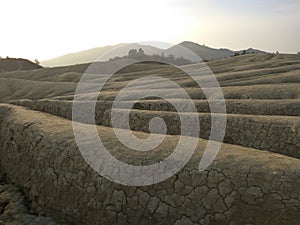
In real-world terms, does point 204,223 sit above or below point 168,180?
below

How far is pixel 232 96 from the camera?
50.7 ft

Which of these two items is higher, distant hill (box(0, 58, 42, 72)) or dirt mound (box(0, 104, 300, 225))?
distant hill (box(0, 58, 42, 72))

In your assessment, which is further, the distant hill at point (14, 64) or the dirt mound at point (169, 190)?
the distant hill at point (14, 64)

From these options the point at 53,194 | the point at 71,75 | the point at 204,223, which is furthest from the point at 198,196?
the point at 71,75

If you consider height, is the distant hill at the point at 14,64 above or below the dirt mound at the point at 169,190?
above

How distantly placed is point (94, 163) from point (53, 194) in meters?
1.17

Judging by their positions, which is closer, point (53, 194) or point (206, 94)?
point (53, 194)

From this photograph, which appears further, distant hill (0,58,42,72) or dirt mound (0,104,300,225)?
distant hill (0,58,42,72)

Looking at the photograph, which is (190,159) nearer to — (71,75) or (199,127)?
(199,127)

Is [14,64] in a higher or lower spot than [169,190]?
higher

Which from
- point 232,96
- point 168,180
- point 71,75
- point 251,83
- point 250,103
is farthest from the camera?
point 71,75

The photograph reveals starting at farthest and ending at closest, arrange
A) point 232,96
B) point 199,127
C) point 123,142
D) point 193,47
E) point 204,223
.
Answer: point 193,47
point 232,96
point 199,127
point 123,142
point 204,223

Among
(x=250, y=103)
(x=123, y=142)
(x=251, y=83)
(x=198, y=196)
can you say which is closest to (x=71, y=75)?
(x=251, y=83)

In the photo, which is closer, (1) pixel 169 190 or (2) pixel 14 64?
(1) pixel 169 190
